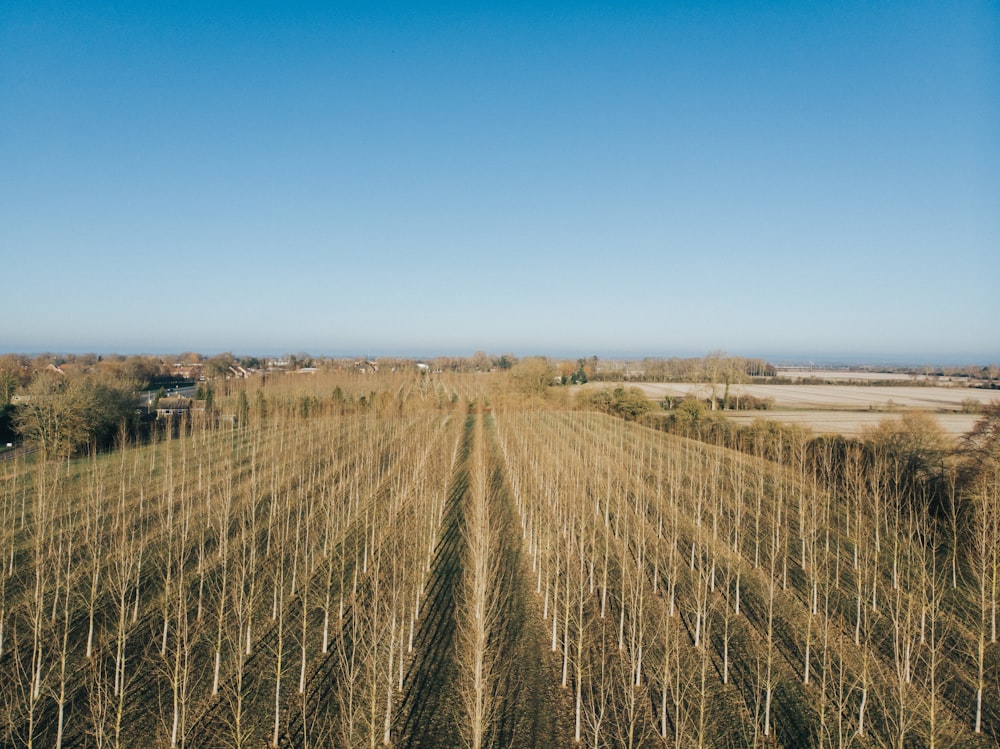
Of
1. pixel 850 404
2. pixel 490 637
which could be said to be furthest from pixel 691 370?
pixel 490 637

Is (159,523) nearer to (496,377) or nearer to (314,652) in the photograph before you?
(314,652)

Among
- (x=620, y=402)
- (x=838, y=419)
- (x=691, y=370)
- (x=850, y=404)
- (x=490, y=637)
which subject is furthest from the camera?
(x=691, y=370)

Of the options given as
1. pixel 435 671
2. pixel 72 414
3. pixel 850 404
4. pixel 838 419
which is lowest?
pixel 435 671

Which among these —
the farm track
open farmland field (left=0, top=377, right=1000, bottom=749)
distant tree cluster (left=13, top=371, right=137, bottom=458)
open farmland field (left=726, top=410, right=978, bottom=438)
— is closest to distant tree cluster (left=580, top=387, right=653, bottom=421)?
open farmland field (left=726, top=410, right=978, bottom=438)

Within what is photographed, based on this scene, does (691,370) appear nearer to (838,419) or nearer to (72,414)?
(838,419)

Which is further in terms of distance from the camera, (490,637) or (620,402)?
(620,402)

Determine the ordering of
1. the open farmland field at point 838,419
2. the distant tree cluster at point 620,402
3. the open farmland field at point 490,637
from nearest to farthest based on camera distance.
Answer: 1. the open farmland field at point 490,637
2. the open farmland field at point 838,419
3. the distant tree cluster at point 620,402

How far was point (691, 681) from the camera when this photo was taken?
11086 mm

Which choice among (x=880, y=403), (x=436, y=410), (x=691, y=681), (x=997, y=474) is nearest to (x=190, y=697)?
(x=691, y=681)

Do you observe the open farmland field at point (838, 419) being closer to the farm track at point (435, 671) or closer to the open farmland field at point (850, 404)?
the open farmland field at point (850, 404)

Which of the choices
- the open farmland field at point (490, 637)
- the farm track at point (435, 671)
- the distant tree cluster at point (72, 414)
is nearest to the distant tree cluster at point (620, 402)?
the open farmland field at point (490, 637)

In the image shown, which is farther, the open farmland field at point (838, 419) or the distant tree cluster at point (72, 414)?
the distant tree cluster at point (72, 414)

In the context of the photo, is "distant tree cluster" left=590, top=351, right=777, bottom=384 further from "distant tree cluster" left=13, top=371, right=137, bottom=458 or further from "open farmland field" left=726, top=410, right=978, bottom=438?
"distant tree cluster" left=13, top=371, right=137, bottom=458

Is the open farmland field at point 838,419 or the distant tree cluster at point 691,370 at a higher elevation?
the distant tree cluster at point 691,370
